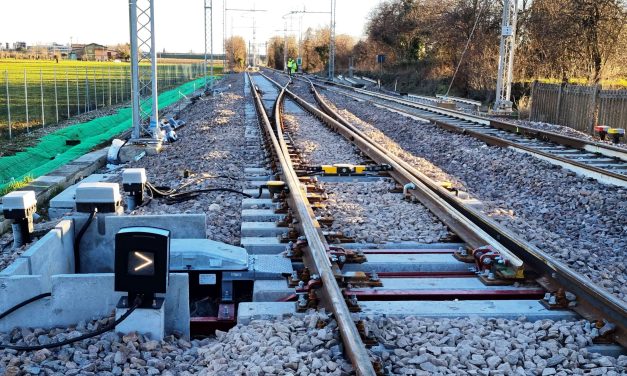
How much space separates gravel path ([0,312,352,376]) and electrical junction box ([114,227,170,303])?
318 millimetres

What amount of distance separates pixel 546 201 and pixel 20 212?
6454 mm

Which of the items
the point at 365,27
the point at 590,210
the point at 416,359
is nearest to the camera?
the point at 416,359

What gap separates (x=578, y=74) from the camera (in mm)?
30406

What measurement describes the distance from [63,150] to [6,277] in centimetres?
1302

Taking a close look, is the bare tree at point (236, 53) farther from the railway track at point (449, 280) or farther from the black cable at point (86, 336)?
the black cable at point (86, 336)

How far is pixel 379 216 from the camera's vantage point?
7.30 metres

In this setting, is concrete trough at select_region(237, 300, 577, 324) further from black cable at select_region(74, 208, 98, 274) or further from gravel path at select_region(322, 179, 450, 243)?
black cable at select_region(74, 208, 98, 274)

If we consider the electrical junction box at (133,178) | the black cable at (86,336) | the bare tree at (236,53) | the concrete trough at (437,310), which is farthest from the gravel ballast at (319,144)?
the bare tree at (236,53)

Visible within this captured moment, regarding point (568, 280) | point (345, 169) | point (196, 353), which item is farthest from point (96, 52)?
point (568, 280)

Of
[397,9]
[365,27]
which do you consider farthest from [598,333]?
[365,27]

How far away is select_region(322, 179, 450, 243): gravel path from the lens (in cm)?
649

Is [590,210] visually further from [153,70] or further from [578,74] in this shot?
[578,74]

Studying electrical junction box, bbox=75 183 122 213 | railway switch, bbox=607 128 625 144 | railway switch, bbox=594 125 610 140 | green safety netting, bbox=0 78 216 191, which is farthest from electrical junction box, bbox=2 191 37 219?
railway switch, bbox=594 125 610 140

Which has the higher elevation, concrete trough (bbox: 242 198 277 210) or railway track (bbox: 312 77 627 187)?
railway track (bbox: 312 77 627 187)
